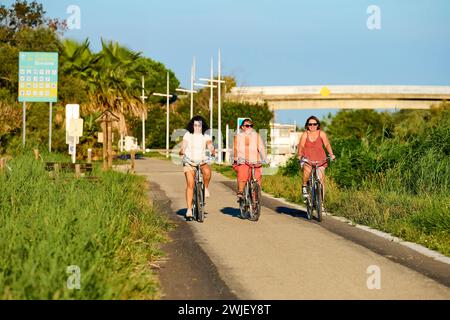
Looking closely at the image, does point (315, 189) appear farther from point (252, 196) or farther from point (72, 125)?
point (72, 125)

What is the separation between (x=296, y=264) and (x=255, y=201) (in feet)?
17.3

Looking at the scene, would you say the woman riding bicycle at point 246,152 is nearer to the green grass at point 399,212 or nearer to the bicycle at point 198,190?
the bicycle at point 198,190

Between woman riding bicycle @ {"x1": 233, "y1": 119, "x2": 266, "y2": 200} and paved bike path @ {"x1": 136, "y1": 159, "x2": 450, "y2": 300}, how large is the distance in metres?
0.83

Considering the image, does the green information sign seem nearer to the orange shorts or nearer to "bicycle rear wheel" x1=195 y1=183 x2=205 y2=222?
the orange shorts

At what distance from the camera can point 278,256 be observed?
404 inches

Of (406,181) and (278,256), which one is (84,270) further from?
(406,181)

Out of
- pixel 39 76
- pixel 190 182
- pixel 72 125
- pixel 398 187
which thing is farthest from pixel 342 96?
pixel 190 182

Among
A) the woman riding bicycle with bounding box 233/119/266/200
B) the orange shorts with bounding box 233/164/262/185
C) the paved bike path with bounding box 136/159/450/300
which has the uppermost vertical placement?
the woman riding bicycle with bounding box 233/119/266/200

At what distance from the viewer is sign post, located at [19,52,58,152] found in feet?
127

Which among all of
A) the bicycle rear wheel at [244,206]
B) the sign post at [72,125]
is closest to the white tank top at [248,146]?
the bicycle rear wheel at [244,206]

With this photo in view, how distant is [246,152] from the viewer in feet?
49.5

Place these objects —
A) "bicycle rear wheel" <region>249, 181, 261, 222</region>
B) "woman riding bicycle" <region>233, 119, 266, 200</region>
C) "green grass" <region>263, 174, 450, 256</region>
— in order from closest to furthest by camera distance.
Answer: "green grass" <region>263, 174, 450, 256</region> < "bicycle rear wheel" <region>249, 181, 261, 222</region> < "woman riding bicycle" <region>233, 119, 266, 200</region>

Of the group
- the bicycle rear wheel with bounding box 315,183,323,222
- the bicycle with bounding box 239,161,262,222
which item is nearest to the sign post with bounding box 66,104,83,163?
the bicycle with bounding box 239,161,262,222
